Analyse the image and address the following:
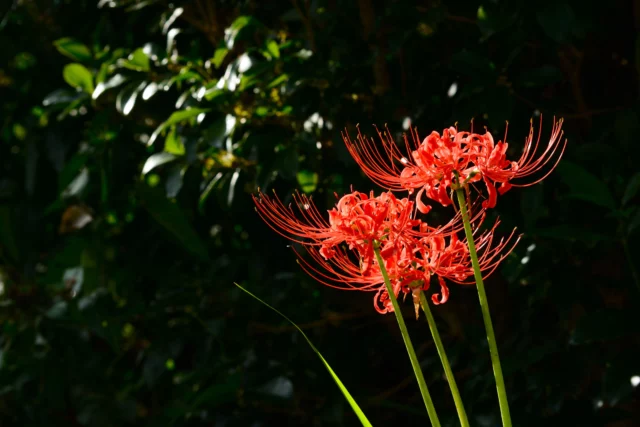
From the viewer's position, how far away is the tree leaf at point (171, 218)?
1623mm

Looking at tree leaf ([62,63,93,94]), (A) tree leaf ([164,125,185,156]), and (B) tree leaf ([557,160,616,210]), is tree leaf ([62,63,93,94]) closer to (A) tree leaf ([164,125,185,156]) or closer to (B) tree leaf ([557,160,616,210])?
(A) tree leaf ([164,125,185,156])

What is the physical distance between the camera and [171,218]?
1624mm

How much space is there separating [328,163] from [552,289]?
433 millimetres

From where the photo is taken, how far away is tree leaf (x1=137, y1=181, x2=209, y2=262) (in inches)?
63.9

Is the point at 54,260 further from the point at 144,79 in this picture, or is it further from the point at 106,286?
the point at 144,79

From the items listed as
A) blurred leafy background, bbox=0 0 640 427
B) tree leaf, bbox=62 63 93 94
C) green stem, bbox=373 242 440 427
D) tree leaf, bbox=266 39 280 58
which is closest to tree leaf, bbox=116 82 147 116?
blurred leafy background, bbox=0 0 640 427

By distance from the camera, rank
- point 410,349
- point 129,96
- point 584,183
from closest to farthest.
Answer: point 410,349, point 584,183, point 129,96

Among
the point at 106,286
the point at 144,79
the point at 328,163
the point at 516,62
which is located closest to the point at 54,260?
the point at 106,286

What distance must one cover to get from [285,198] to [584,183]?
50 centimetres

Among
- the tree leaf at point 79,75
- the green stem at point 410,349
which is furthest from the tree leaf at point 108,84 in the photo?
the green stem at point 410,349

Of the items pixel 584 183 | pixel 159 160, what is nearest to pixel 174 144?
pixel 159 160

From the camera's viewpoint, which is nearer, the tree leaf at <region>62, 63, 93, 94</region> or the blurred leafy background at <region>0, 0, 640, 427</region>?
the blurred leafy background at <region>0, 0, 640, 427</region>

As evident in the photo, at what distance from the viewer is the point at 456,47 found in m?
1.55

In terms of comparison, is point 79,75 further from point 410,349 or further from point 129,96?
point 410,349
